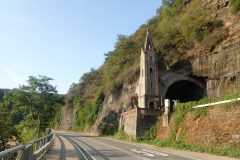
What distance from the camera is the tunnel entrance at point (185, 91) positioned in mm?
54562

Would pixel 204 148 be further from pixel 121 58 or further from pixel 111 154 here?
pixel 121 58

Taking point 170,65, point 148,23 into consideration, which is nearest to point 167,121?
point 170,65

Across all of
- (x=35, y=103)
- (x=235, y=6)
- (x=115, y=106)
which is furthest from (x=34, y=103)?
(x=235, y=6)

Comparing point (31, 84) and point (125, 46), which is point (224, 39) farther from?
point (125, 46)

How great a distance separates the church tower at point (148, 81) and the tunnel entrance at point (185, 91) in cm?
389

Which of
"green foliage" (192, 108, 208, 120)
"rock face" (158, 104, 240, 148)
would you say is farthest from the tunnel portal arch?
"rock face" (158, 104, 240, 148)

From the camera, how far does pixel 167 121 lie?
4034 centimetres

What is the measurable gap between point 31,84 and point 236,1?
100ft

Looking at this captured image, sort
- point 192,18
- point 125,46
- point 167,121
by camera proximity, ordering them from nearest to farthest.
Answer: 1. point 167,121
2. point 192,18
3. point 125,46

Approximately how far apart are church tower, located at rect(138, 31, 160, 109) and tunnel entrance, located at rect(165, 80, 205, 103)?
3889 mm

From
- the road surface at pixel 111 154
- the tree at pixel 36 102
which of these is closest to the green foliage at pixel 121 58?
the tree at pixel 36 102

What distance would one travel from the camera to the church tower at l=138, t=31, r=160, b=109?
175ft

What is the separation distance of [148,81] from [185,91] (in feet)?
27.7

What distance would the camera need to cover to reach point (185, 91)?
193ft
